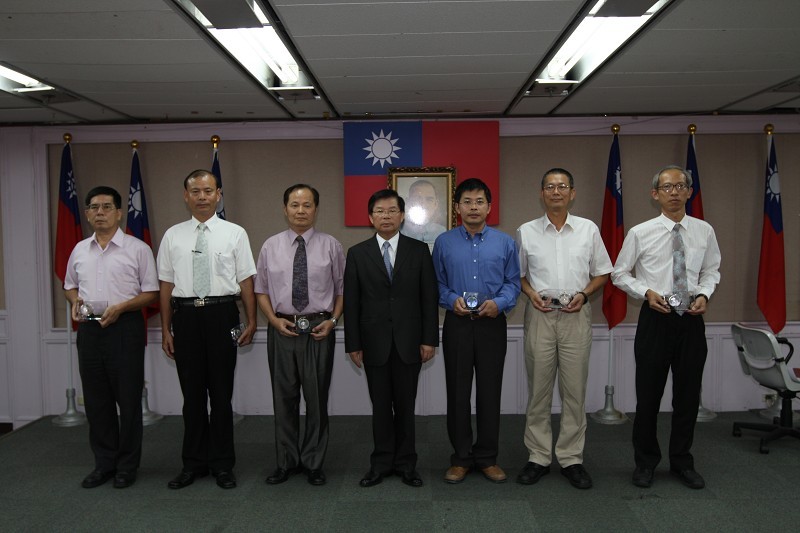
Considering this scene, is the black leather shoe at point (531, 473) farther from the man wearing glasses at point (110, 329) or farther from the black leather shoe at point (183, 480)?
the man wearing glasses at point (110, 329)

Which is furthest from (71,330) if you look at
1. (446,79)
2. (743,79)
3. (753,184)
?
(753,184)

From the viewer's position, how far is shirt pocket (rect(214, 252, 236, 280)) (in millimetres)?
3340

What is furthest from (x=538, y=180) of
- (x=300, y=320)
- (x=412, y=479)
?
(x=412, y=479)

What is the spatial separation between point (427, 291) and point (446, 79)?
4.67 ft

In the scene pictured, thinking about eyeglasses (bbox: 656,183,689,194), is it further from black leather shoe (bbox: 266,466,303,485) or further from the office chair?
black leather shoe (bbox: 266,466,303,485)

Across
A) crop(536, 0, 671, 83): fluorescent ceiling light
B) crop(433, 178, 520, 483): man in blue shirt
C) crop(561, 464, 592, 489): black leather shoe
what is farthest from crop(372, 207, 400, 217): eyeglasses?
crop(561, 464, 592, 489): black leather shoe

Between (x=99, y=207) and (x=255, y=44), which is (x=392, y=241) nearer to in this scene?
(x=255, y=44)

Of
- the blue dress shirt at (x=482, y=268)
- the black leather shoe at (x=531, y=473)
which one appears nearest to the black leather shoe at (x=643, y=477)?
the black leather shoe at (x=531, y=473)

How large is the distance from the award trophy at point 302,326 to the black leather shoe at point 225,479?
0.95m

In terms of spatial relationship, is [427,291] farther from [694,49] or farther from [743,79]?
[743,79]

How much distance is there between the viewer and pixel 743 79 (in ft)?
12.5

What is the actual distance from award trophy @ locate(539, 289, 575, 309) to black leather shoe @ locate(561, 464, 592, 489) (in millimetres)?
946

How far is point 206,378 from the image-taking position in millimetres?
3410

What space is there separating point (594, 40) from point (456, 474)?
2.59 metres
